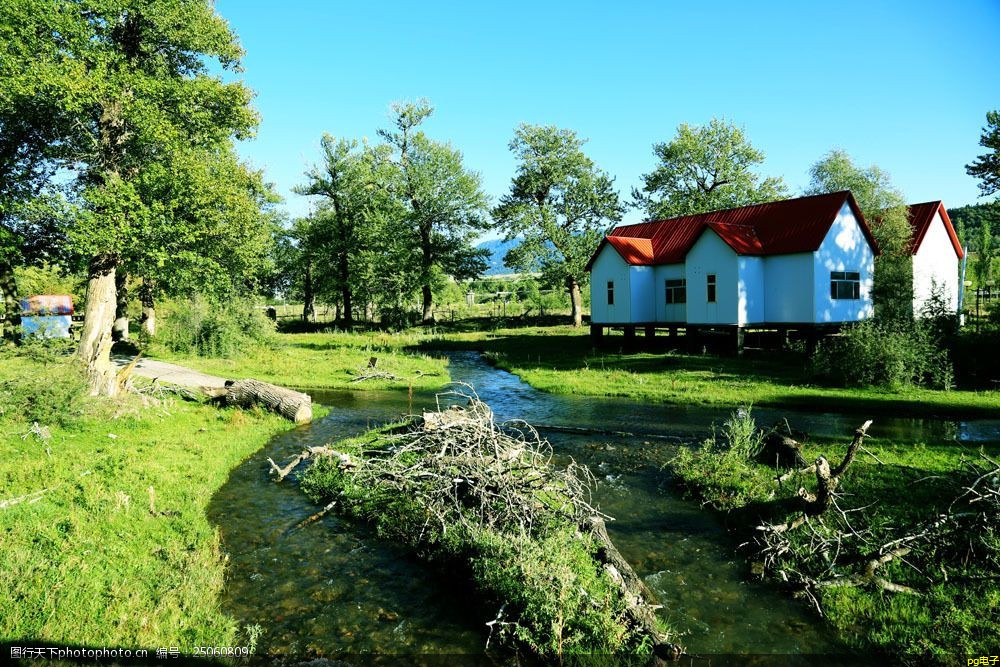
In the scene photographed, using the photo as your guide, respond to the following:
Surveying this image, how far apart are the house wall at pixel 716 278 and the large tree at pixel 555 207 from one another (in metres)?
18.0

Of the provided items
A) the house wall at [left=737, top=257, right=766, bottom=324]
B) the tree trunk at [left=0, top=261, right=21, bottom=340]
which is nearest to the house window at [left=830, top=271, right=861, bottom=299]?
the house wall at [left=737, top=257, right=766, bottom=324]

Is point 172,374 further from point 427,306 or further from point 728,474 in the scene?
point 427,306

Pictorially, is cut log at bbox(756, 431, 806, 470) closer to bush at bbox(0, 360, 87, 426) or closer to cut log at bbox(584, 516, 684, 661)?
cut log at bbox(584, 516, 684, 661)

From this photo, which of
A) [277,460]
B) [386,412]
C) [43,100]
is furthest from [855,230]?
[43,100]

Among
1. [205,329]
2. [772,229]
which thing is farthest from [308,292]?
[772,229]

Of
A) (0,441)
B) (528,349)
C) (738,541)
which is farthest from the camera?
(528,349)

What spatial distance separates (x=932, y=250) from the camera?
34.8 meters

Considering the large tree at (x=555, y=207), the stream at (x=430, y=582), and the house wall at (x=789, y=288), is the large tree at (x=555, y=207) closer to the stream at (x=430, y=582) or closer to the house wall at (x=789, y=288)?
the house wall at (x=789, y=288)

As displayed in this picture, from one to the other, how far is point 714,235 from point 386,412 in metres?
19.9

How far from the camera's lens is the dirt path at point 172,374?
1894 cm

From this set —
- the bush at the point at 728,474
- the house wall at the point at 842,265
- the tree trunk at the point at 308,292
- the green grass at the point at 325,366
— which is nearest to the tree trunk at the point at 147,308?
the green grass at the point at 325,366

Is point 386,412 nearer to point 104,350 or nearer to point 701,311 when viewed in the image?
point 104,350

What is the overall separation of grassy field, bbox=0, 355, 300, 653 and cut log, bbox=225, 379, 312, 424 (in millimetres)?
977

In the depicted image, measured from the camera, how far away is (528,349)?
36.1 meters
